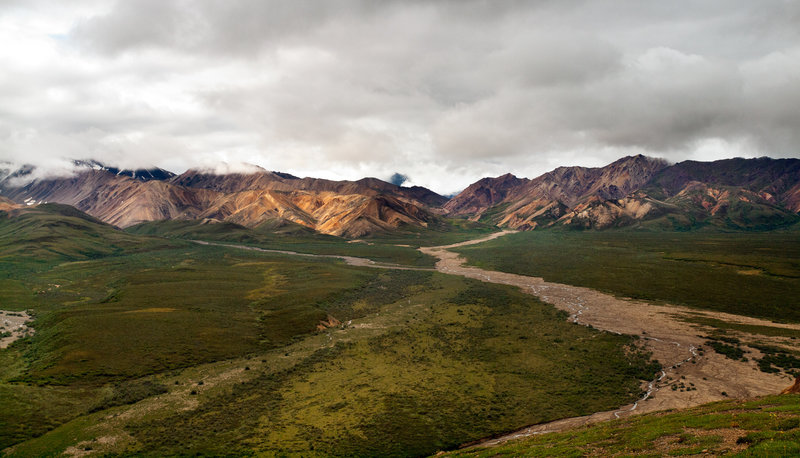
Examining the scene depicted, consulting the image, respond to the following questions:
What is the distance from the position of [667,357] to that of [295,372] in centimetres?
6215

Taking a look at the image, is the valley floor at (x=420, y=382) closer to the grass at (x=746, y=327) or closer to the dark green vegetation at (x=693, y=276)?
the grass at (x=746, y=327)

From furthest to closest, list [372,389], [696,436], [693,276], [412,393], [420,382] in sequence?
[693,276]
[420,382]
[372,389]
[412,393]
[696,436]

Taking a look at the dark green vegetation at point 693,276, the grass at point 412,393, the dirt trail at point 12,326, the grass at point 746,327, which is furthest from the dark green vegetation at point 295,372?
the dark green vegetation at point 693,276

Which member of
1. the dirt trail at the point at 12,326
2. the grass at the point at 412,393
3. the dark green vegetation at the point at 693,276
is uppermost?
the dark green vegetation at the point at 693,276

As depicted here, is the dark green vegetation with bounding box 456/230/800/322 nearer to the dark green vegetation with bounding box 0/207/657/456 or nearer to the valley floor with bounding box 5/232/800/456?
the valley floor with bounding box 5/232/800/456

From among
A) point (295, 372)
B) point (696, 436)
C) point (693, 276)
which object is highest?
point (696, 436)

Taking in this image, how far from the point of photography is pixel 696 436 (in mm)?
24500

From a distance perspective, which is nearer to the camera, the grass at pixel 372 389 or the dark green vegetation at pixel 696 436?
the dark green vegetation at pixel 696 436

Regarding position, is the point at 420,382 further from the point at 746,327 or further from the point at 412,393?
the point at 746,327

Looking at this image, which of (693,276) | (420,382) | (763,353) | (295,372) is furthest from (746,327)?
(295,372)

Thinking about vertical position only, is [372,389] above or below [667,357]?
below

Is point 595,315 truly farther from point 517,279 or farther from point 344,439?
point 344,439

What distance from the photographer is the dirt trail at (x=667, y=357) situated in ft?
154

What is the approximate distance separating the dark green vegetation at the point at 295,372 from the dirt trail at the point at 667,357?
281cm
